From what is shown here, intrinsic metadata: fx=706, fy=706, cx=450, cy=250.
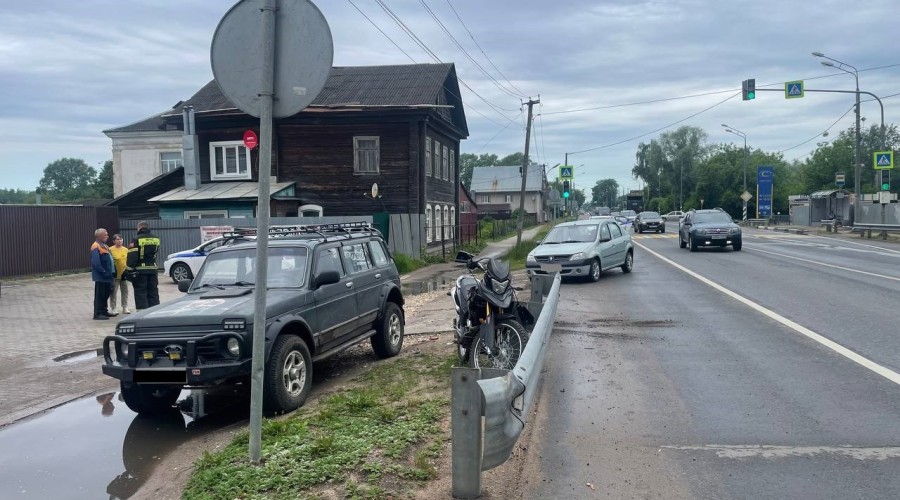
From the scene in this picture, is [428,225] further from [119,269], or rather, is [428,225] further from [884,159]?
[884,159]

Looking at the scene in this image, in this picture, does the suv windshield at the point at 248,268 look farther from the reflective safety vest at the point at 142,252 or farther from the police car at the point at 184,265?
the police car at the point at 184,265

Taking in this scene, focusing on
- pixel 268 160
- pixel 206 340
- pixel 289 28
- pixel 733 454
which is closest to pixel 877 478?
pixel 733 454

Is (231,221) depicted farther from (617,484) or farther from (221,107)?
(617,484)

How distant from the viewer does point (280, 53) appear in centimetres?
460

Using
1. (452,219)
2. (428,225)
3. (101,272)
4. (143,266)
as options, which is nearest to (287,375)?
(101,272)

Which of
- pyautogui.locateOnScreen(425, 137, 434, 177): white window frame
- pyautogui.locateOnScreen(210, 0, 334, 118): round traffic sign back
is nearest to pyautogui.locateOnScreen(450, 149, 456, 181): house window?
pyautogui.locateOnScreen(425, 137, 434, 177): white window frame

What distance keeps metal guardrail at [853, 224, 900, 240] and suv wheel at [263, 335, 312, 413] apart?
113 feet

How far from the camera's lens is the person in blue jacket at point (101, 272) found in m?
12.3

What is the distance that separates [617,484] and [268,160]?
3064mm

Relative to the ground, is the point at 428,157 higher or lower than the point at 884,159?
lower

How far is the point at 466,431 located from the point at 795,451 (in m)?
2.57

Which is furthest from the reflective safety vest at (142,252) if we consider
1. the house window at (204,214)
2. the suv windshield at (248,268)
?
the house window at (204,214)

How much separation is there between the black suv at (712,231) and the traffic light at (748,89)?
4712 millimetres

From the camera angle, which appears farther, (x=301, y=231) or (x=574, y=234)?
(x=574, y=234)
